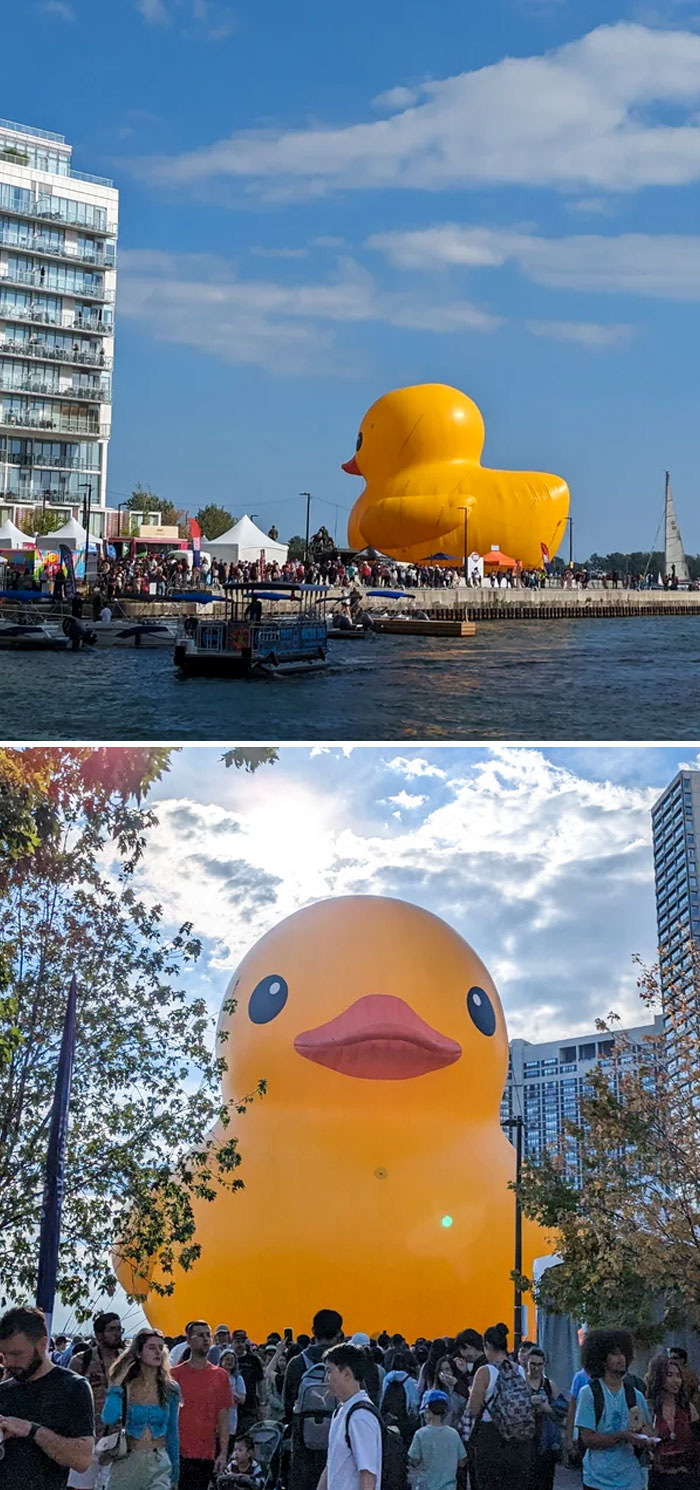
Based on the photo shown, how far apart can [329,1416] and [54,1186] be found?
170 centimetres

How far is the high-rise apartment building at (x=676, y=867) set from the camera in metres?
8.14

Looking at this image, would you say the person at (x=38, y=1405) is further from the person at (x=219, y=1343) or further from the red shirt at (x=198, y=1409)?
the person at (x=219, y=1343)

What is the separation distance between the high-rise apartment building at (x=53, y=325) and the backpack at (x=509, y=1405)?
6532cm

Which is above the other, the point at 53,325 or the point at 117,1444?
the point at 53,325

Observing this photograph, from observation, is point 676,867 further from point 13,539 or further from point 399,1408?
point 13,539

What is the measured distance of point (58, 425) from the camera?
239ft

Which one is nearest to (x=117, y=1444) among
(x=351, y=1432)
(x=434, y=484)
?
(x=351, y=1432)

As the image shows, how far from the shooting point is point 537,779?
830 cm

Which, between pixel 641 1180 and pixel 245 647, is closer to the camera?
pixel 641 1180

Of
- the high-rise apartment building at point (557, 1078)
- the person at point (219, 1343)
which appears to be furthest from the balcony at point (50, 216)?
the person at point (219, 1343)

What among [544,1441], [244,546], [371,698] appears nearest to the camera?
[544,1441]

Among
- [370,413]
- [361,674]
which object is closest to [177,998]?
[361,674]

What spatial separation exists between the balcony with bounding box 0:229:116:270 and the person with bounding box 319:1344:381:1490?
230 ft

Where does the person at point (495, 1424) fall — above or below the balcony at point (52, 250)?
below
